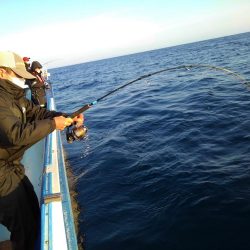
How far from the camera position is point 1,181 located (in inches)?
110

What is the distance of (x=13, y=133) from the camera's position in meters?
2.52

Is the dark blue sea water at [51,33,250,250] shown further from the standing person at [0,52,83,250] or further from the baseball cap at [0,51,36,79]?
the baseball cap at [0,51,36,79]

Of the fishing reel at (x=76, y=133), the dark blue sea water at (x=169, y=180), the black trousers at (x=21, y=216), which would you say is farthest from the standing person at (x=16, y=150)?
the dark blue sea water at (x=169, y=180)

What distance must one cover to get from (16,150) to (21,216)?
0.68 metres

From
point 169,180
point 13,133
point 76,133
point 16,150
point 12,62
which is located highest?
point 12,62

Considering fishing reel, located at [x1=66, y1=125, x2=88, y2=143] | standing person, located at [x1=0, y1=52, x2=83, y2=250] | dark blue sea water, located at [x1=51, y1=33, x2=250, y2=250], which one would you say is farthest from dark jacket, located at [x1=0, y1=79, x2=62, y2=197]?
dark blue sea water, located at [x1=51, y1=33, x2=250, y2=250]

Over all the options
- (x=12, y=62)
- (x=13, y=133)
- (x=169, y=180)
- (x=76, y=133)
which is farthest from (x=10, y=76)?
(x=169, y=180)

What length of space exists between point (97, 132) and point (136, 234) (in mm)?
6544

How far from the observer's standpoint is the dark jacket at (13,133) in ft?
8.30

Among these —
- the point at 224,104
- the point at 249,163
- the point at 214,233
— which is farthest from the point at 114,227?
the point at 224,104

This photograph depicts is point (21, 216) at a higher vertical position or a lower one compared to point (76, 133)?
lower

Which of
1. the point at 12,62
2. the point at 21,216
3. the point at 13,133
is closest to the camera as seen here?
the point at 13,133

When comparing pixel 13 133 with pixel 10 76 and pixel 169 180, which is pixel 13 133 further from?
pixel 169 180

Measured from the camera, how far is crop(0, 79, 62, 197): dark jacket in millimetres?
2529
